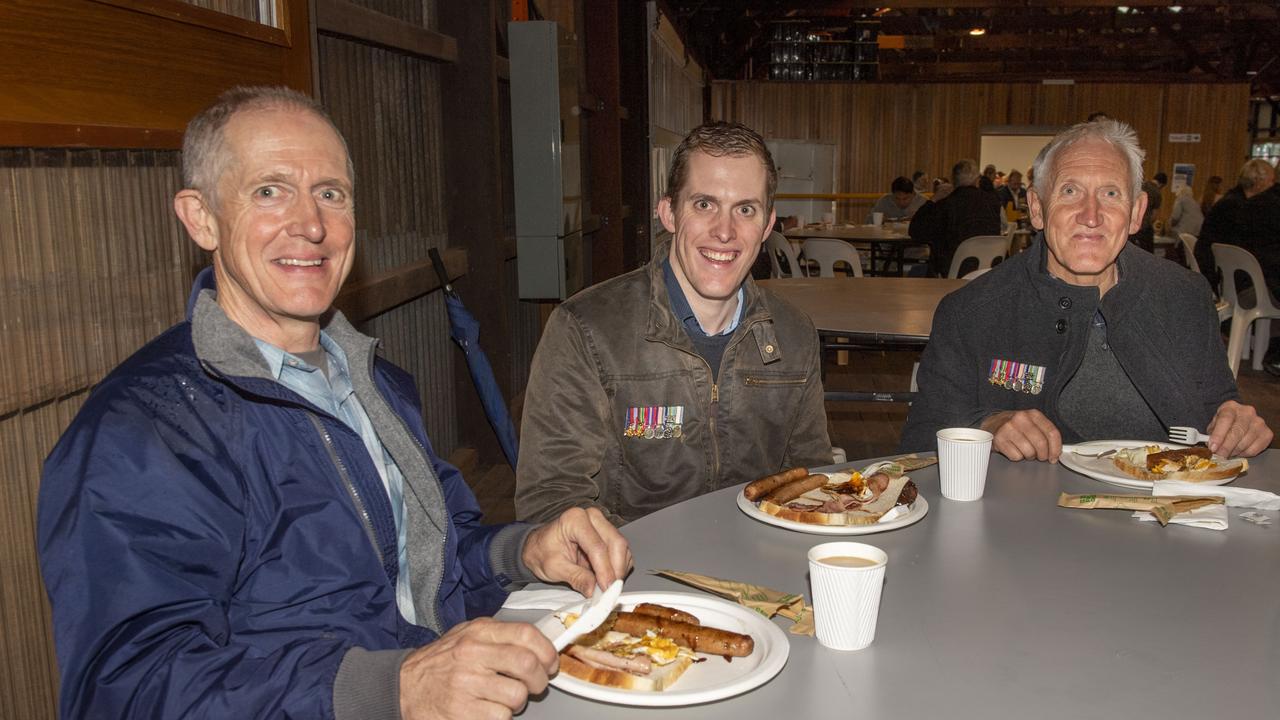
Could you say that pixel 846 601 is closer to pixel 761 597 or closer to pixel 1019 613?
pixel 761 597

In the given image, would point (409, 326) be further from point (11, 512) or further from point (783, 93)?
point (783, 93)

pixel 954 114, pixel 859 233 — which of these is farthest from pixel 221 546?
pixel 954 114

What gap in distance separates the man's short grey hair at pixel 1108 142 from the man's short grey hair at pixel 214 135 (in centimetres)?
189

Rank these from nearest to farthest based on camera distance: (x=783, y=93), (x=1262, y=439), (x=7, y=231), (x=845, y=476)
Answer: (x=7, y=231)
(x=845, y=476)
(x=1262, y=439)
(x=783, y=93)

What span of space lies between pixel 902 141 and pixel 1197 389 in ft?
63.0

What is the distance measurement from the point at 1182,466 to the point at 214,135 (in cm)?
185

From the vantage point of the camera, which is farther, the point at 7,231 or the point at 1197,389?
the point at 1197,389

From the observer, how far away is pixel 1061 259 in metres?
2.57

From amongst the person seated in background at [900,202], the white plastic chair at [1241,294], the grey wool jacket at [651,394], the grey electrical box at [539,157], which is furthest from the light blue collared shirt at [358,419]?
the person seated in background at [900,202]

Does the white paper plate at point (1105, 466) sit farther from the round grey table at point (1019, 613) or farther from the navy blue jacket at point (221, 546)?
the navy blue jacket at point (221, 546)

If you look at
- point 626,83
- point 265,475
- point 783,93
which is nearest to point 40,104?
point 265,475

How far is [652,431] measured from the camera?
2262mm

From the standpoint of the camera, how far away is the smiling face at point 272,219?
155 centimetres

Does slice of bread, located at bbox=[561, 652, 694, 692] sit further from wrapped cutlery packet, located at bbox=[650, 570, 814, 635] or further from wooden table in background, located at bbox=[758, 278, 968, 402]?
wooden table in background, located at bbox=[758, 278, 968, 402]
